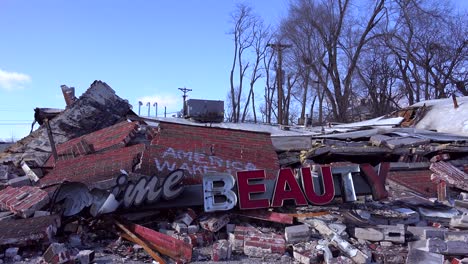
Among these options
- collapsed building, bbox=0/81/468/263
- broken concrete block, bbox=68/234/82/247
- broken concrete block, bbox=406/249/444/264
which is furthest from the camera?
broken concrete block, bbox=68/234/82/247

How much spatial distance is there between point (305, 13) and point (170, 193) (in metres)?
30.4

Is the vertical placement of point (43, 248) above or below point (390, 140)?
below

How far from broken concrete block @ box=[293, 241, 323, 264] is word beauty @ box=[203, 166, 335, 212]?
1417mm

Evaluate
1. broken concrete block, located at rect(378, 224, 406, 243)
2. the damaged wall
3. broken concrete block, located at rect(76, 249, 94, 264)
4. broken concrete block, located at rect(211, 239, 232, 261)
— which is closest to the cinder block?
broken concrete block, located at rect(211, 239, 232, 261)

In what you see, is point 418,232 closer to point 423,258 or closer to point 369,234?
point 369,234

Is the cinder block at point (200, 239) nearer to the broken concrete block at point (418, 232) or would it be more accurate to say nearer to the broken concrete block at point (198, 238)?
the broken concrete block at point (198, 238)

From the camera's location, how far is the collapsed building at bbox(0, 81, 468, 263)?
22.5 feet

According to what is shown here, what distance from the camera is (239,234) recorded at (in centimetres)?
722

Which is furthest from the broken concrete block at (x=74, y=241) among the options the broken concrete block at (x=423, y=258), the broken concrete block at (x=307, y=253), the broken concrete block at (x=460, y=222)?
the broken concrete block at (x=460, y=222)

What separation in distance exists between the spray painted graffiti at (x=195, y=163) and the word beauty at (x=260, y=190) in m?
1.57

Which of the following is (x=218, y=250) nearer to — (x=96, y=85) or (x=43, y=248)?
(x=43, y=248)

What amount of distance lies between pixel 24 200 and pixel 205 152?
382cm

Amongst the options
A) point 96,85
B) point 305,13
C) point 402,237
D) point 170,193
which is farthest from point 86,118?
point 305,13

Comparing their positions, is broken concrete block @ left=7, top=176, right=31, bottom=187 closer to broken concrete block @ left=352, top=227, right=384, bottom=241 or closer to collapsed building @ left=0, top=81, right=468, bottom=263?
collapsed building @ left=0, top=81, right=468, bottom=263
